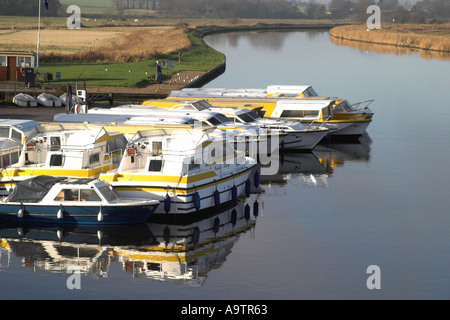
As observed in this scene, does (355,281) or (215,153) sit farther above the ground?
(215,153)

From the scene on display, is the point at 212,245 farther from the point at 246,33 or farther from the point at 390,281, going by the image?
the point at 246,33

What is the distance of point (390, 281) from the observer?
95.5 ft

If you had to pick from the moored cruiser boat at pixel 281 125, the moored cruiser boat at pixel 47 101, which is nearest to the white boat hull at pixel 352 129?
the moored cruiser boat at pixel 281 125

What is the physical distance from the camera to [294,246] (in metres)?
32.7

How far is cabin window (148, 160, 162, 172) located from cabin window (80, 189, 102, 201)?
2.82 meters

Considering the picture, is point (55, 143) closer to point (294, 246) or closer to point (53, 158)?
point (53, 158)

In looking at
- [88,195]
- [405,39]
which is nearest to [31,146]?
[88,195]

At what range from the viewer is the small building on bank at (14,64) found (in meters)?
68.9

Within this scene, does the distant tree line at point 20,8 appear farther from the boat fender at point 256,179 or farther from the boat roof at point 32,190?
the boat roof at point 32,190

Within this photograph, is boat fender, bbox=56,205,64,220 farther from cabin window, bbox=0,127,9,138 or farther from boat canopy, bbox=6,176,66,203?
cabin window, bbox=0,127,9,138

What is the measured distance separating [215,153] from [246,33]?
154 meters

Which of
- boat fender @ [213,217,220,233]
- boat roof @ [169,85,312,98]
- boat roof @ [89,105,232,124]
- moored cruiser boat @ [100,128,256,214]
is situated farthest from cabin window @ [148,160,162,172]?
boat roof @ [169,85,312,98]

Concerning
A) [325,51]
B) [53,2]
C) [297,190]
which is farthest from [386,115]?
[53,2]

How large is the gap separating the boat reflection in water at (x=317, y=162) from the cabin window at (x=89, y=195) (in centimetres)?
1082
